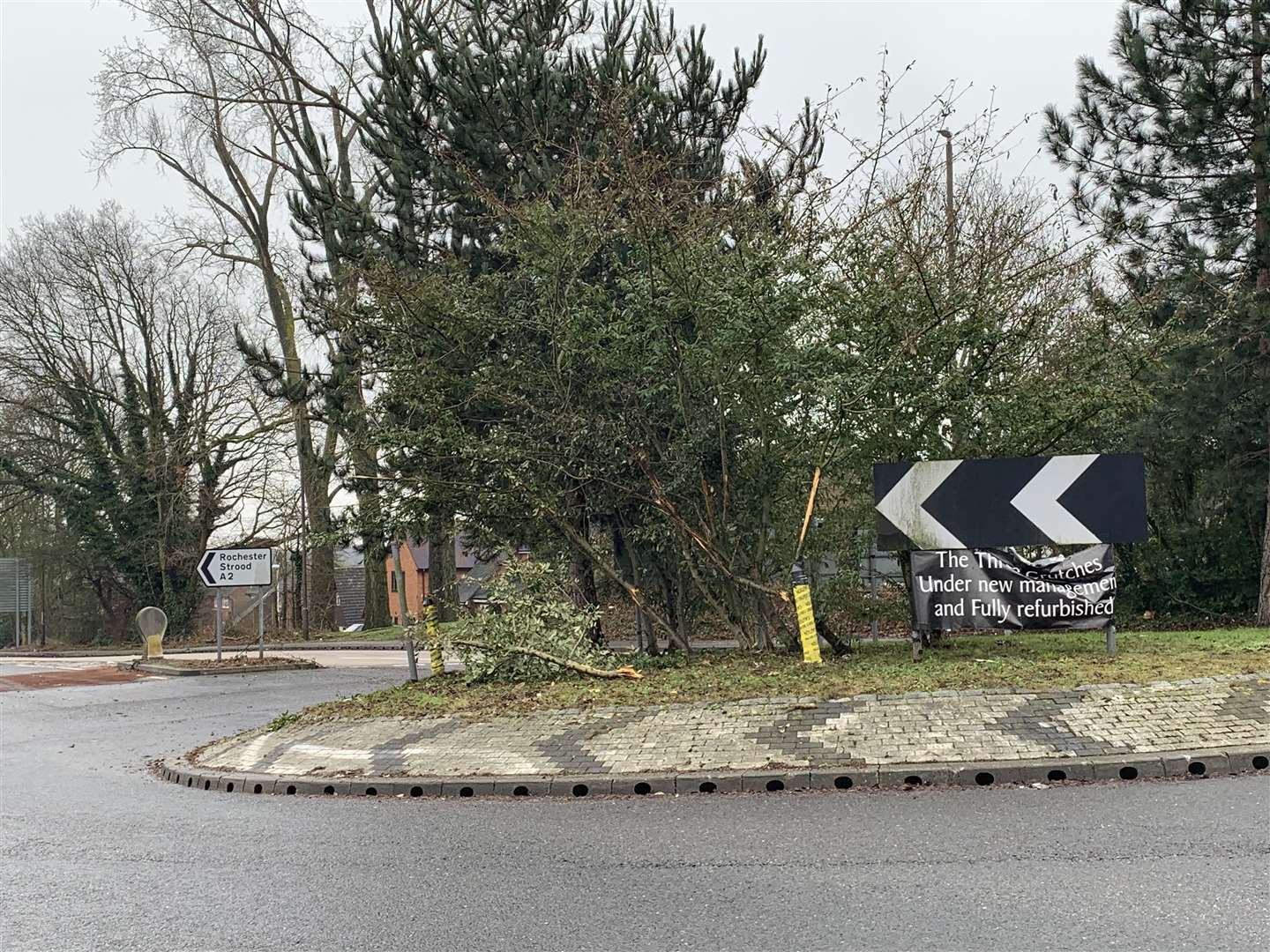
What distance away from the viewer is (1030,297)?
14969 mm

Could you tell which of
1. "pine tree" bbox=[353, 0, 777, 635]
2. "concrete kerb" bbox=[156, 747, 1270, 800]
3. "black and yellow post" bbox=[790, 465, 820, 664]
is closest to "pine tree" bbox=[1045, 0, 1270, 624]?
"pine tree" bbox=[353, 0, 777, 635]

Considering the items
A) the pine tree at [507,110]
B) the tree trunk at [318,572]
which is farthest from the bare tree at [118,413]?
the pine tree at [507,110]

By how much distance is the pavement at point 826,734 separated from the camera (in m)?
8.85

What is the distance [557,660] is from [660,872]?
22.8ft

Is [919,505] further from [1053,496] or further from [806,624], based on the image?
[806,624]

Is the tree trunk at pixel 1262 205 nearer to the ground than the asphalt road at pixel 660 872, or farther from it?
farther from it

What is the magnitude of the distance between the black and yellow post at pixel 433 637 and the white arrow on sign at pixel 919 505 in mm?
5757

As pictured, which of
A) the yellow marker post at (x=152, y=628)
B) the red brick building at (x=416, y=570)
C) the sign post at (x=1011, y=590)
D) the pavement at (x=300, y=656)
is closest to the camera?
the sign post at (x=1011, y=590)

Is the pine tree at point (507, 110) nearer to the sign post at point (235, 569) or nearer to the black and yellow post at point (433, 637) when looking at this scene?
the black and yellow post at point (433, 637)

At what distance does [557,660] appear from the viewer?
13328mm

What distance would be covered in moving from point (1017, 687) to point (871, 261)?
18.1 ft

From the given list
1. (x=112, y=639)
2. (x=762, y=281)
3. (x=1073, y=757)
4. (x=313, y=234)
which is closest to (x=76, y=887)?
(x=1073, y=757)

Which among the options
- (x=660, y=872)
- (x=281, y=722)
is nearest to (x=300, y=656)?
(x=281, y=722)

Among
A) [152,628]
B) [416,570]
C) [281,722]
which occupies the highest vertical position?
[416,570]
